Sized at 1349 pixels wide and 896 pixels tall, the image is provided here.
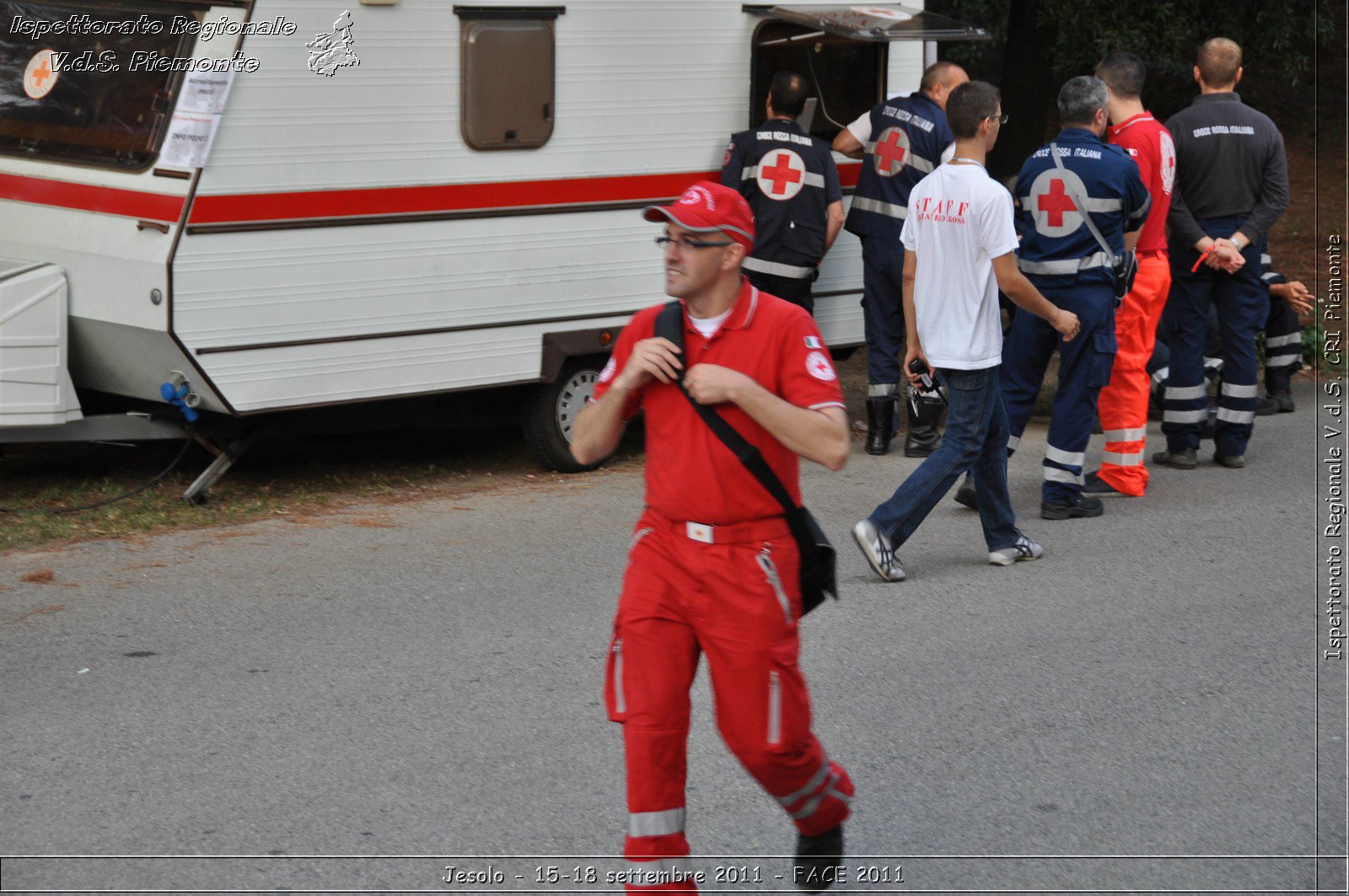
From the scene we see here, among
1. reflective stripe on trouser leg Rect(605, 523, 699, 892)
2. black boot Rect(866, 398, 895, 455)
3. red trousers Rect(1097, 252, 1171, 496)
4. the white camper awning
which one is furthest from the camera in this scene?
black boot Rect(866, 398, 895, 455)

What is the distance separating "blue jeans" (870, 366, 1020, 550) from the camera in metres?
6.46

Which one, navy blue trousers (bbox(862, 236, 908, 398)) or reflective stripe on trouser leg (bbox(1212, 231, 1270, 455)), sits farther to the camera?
navy blue trousers (bbox(862, 236, 908, 398))

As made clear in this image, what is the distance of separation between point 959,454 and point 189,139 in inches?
145

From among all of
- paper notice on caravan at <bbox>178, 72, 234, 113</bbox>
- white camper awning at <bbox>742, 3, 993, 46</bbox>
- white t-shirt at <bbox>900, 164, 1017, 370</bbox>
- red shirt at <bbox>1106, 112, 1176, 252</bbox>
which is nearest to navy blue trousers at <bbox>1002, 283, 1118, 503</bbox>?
white t-shirt at <bbox>900, 164, 1017, 370</bbox>

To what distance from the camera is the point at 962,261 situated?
6555 millimetres

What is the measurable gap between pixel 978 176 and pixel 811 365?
3.20 meters

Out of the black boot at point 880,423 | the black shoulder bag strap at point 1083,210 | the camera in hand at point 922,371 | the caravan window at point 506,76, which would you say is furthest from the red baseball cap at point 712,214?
the black boot at point 880,423

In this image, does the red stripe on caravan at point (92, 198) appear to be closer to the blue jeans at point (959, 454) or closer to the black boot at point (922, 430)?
the blue jeans at point (959, 454)

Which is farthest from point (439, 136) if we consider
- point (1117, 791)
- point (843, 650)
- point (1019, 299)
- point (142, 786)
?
point (1117, 791)

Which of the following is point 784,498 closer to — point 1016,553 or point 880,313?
point 1016,553

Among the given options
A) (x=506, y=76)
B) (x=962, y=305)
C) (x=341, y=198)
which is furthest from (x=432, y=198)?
(x=962, y=305)

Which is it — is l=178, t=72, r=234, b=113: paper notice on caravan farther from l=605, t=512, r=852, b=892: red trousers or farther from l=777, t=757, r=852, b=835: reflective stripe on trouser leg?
l=777, t=757, r=852, b=835: reflective stripe on trouser leg

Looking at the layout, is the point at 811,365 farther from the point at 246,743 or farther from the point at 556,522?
the point at 556,522

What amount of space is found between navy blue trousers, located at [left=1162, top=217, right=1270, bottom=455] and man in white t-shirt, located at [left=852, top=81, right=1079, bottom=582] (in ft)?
7.16
